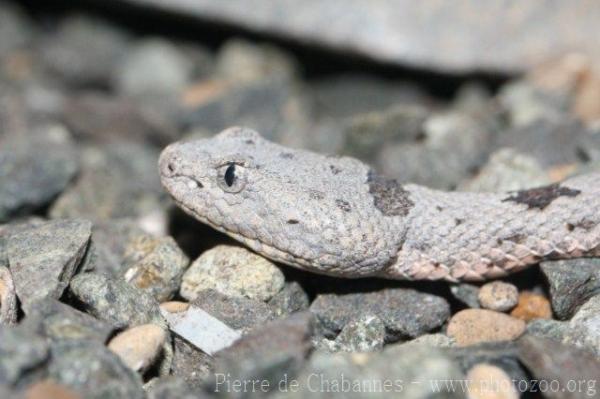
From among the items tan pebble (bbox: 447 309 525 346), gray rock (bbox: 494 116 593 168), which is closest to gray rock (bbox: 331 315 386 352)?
tan pebble (bbox: 447 309 525 346)

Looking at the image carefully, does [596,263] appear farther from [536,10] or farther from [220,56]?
[220,56]

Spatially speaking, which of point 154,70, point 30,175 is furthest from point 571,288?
point 154,70

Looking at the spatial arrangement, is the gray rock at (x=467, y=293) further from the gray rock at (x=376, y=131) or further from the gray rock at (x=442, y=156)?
the gray rock at (x=376, y=131)

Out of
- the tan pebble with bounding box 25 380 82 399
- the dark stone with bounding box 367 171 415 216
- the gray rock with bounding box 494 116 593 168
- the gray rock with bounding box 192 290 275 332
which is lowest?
the tan pebble with bounding box 25 380 82 399

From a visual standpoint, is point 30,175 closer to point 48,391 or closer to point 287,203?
point 287,203

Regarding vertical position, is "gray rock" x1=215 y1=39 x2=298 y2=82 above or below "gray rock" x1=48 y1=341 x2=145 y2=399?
above

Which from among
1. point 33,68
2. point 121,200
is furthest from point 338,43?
point 33,68

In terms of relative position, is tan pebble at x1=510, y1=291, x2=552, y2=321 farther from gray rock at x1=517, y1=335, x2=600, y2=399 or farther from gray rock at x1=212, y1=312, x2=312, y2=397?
gray rock at x1=212, y1=312, x2=312, y2=397
